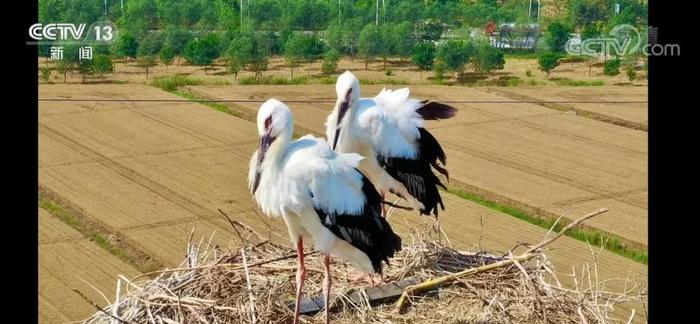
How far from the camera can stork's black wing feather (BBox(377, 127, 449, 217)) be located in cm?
696

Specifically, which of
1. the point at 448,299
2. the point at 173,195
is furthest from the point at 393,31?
the point at 448,299

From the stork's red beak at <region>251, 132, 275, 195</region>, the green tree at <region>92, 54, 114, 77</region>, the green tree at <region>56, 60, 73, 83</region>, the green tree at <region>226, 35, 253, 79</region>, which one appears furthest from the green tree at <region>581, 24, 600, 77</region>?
the stork's red beak at <region>251, 132, 275, 195</region>

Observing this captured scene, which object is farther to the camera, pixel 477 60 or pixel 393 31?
pixel 393 31

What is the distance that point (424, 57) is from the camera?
3112 cm

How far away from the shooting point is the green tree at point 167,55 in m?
30.4

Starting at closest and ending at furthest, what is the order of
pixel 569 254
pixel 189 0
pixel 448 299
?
pixel 448 299 < pixel 569 254 < pixel 189 0

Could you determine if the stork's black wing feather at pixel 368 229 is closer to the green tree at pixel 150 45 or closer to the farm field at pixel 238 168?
the farm field at pixel 238 168

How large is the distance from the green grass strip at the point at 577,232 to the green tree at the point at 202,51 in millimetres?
17122

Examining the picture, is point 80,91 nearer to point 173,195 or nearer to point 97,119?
point 97,119

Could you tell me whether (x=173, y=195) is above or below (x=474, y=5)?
below

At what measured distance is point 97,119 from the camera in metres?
20.7

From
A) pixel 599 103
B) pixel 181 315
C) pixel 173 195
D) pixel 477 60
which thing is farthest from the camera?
pixel 477 60

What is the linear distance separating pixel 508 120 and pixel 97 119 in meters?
9.32

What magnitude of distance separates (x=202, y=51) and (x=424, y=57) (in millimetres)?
7349
